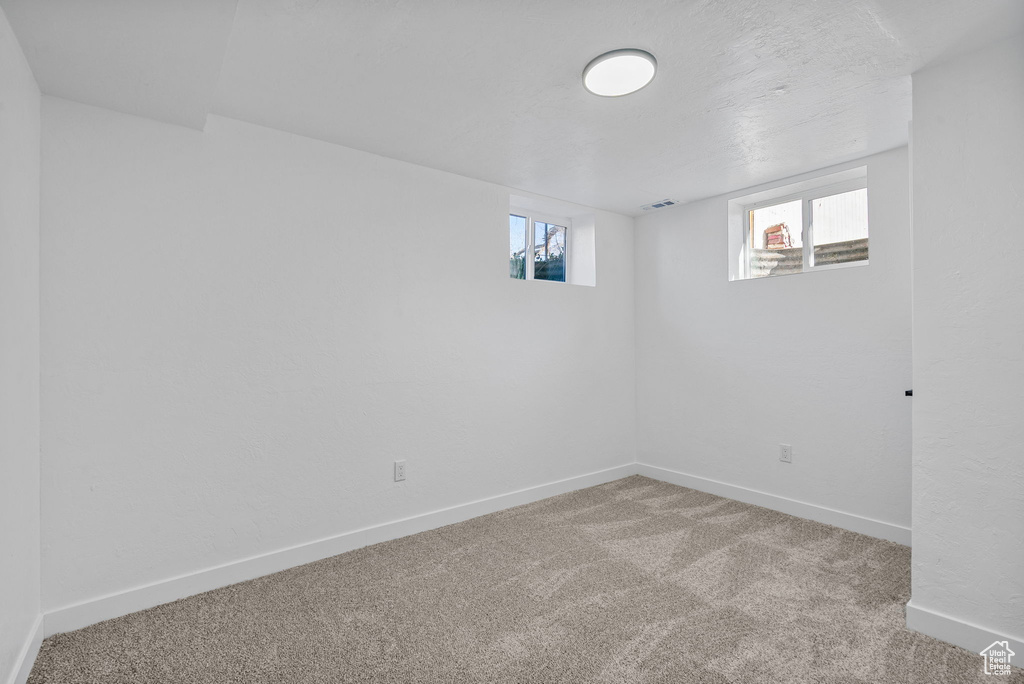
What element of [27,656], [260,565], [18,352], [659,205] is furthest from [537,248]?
[27,656]

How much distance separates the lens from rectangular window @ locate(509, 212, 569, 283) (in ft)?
12.5

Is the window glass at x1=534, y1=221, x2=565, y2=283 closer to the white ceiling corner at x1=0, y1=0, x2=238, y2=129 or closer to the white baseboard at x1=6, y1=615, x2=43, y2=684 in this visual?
the white ceiling corner at x1=0, y1=0, x2=238, y2=129

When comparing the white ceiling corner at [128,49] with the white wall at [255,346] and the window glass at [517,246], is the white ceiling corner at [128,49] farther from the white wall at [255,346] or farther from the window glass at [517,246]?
the window glass at [517,246]

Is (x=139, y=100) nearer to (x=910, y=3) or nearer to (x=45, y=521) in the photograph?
(x=45, y=521)

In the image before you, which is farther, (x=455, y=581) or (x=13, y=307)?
(x=455, y=581)

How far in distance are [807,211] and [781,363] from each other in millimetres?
1044

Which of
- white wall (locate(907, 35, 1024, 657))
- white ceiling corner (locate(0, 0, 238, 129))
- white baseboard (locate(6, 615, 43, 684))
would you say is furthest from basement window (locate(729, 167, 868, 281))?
white baseboard (locate(6, 615, 43, 684))

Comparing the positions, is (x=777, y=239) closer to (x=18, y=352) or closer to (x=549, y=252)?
(x=549, y=252)

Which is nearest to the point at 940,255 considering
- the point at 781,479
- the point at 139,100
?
the point at 781,479

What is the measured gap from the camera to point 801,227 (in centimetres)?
341

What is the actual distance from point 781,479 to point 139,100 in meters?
4.07

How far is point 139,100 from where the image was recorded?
201 centimetres

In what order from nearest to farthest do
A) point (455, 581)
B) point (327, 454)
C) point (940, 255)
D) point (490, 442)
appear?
point (940, 255) → point (455, 581) → point (327, 454) → point (490, 442)

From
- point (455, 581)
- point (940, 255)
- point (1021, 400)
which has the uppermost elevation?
point (940, 255)
